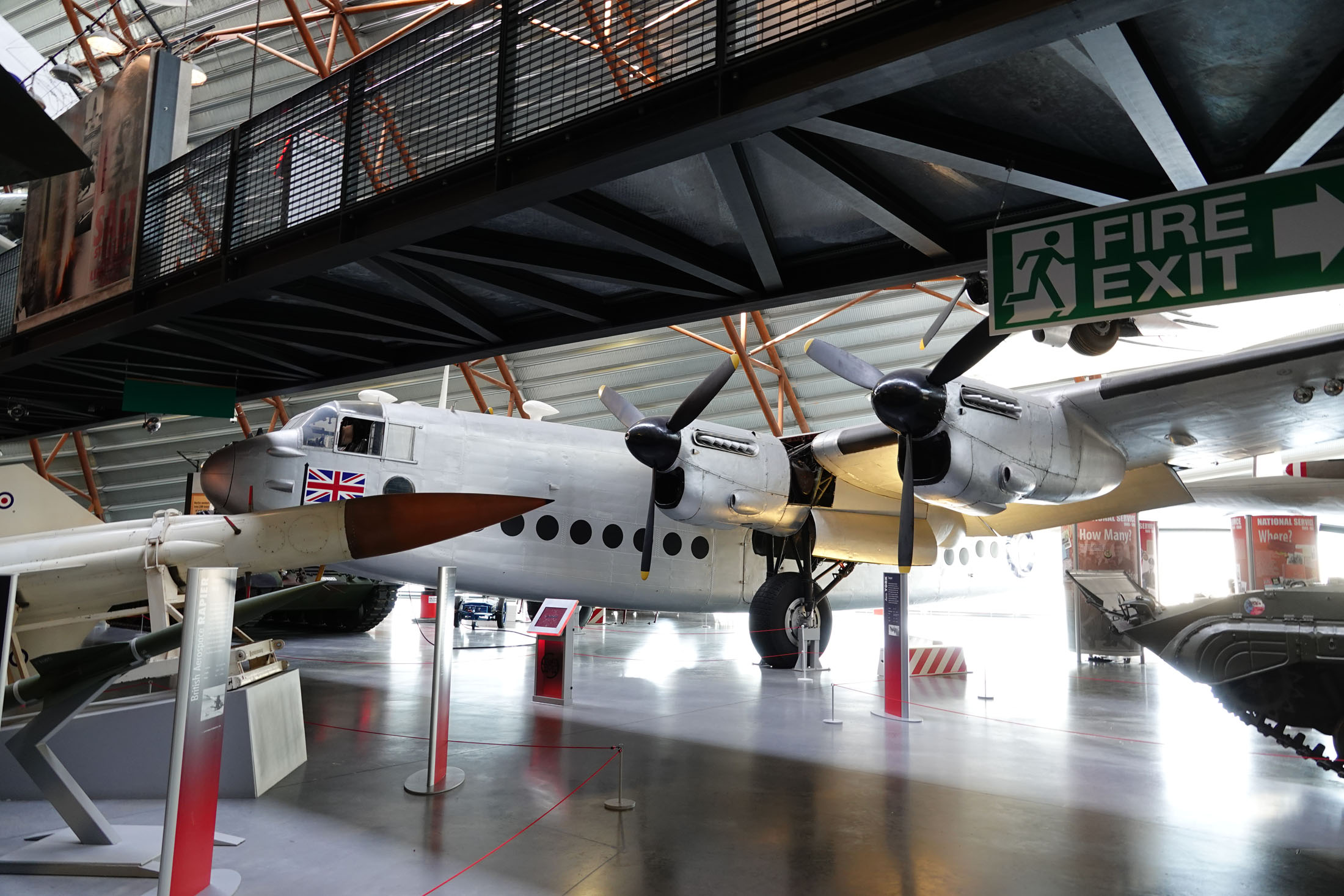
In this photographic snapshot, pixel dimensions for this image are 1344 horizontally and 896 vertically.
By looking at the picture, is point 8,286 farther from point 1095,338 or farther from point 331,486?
point 1095,338

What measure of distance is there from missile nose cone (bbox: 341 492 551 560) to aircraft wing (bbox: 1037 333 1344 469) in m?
6.42

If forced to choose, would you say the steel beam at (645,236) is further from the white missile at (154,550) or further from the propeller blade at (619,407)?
the propeller blade at (619,407)

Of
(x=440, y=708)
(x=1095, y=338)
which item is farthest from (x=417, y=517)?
(x=1095, y=338)

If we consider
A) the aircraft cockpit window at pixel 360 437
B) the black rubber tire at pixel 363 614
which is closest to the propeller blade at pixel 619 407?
the aircraft cockpit window at pixel 360 437

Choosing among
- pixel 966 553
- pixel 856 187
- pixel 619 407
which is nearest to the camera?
pixel 856 187

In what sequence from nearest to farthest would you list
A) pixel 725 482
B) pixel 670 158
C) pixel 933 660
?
pixel 670 158 → pixel 725 482 → pixel 933 660

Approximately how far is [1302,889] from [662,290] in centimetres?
586

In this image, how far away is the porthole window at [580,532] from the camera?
12.5m

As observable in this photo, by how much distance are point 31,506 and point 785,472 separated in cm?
914

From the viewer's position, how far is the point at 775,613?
1256 cm

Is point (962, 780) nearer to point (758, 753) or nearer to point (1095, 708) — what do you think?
point (758, 753)

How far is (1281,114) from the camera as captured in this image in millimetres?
4605

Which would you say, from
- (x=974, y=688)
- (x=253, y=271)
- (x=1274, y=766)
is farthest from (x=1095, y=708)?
(x=253, y=271)

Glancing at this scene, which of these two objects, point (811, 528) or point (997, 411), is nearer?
point (997, 411)
